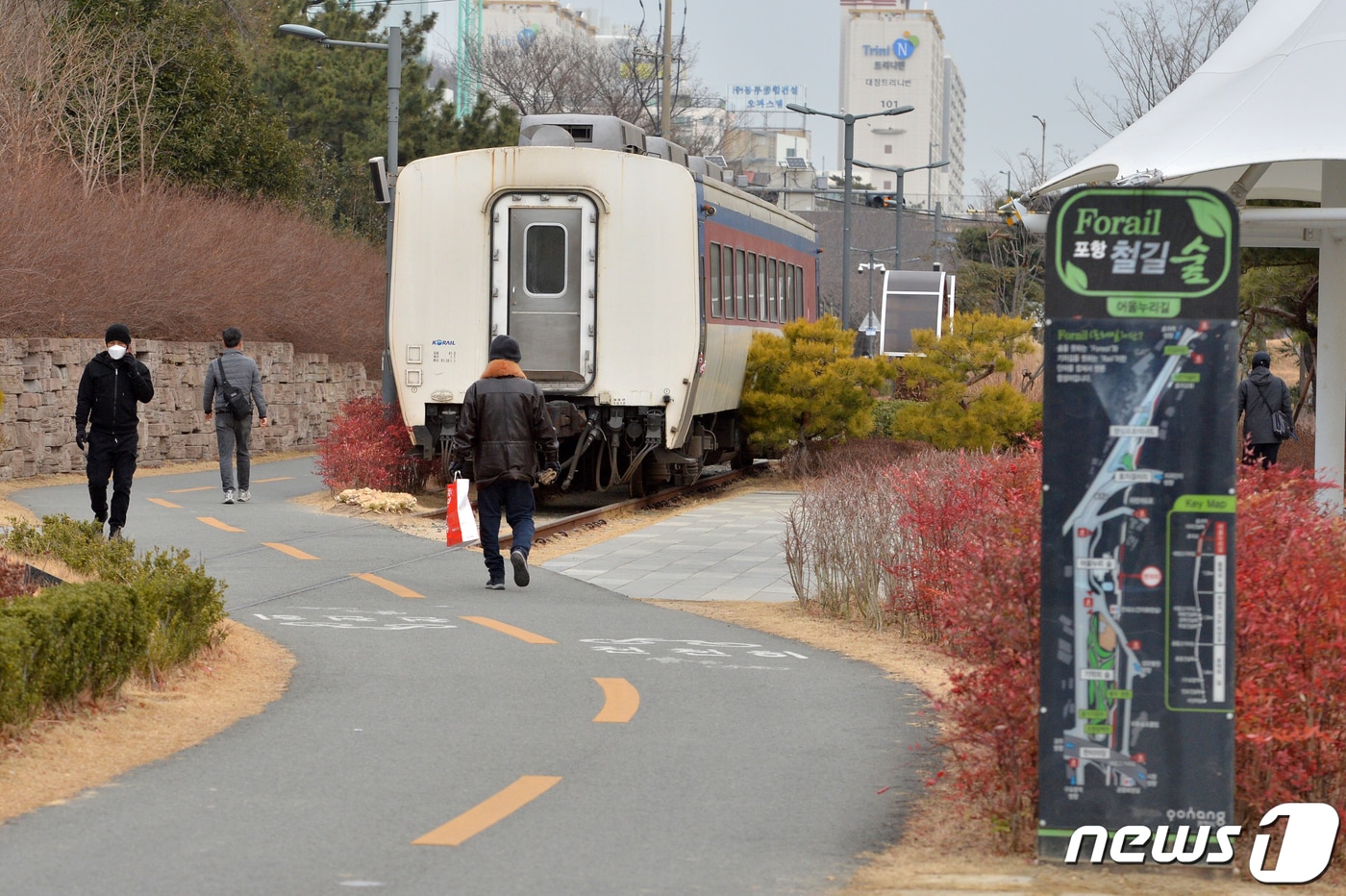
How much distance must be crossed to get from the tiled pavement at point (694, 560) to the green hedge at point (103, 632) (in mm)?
4344

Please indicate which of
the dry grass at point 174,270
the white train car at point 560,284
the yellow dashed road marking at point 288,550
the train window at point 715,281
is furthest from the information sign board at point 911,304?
the yellow dashed road marking at point 288,550

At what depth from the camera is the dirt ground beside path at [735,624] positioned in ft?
17.6

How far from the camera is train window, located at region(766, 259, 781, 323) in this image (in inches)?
965

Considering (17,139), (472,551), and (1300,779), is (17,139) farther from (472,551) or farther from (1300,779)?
(1300,779)

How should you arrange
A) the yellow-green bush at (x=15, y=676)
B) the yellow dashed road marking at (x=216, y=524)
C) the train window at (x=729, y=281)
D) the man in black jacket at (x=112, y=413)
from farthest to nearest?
the train window at (x=729, y=281)
the yellow dashed road marking at (x=216, y=524)
the man in black jacket at (x=112, y=413)
the yellow-green bush at (x=15, y=676)

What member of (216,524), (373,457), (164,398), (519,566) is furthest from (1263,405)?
(164,398)

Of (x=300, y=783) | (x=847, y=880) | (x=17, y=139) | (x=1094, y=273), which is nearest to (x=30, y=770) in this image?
(x=300, y=783)

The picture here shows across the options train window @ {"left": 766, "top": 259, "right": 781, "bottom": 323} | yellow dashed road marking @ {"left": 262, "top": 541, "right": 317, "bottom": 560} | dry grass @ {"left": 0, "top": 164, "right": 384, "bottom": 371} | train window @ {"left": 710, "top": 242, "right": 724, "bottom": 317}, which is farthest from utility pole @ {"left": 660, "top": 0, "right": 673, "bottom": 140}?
yellow dashed road marking @ {"left": 262, "top": 541, "right": 317, "bottom": 560}

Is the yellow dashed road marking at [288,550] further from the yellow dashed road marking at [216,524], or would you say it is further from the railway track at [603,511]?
the railway track at [603,511]

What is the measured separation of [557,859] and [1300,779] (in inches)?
92.6

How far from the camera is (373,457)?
1981 cm

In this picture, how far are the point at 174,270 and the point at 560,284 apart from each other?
41.7ft

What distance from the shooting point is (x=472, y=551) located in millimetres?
15180

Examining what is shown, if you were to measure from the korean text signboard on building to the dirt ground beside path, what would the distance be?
0.25 metres
